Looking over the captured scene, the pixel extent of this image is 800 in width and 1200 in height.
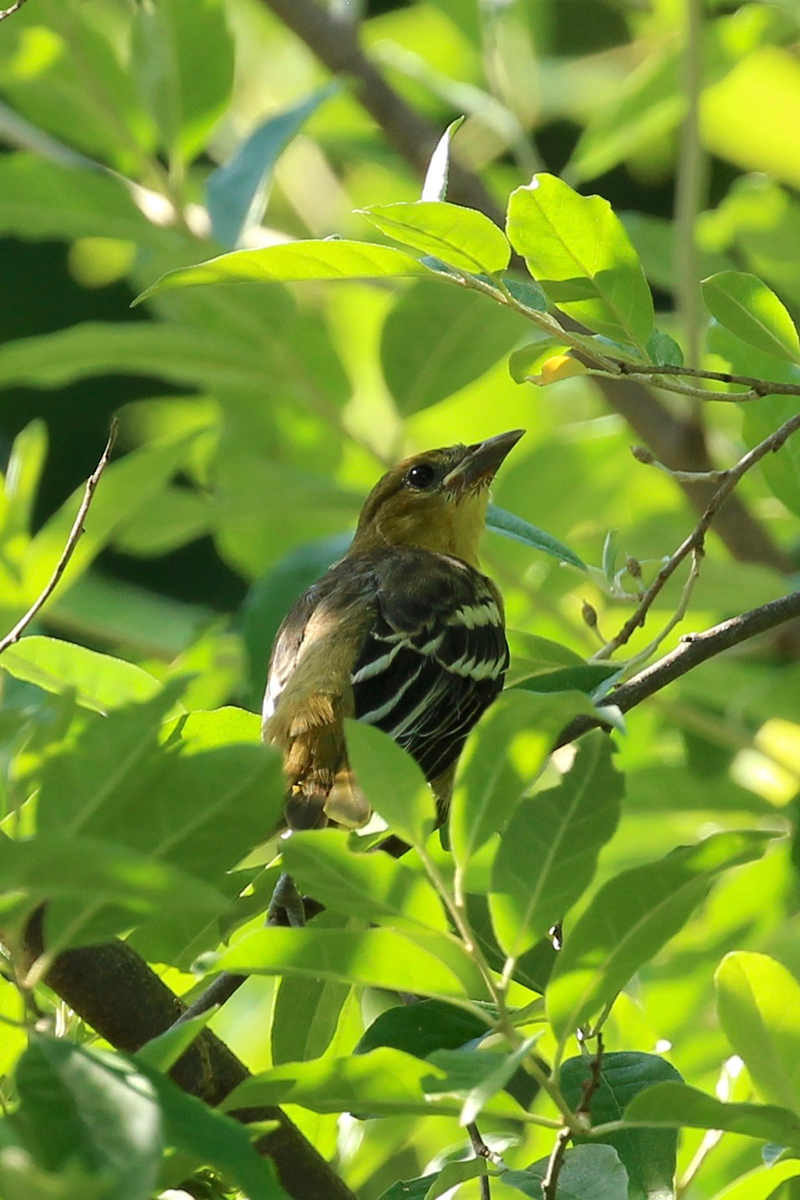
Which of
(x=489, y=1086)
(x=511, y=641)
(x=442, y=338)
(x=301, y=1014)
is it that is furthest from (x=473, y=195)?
(x=489, y=1086)

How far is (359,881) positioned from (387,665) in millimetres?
2184

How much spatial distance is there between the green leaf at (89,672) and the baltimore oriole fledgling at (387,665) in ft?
2.22

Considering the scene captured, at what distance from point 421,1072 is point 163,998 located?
0.44 meters

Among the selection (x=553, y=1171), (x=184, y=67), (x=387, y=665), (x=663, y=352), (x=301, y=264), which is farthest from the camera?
(x=184, y=67)

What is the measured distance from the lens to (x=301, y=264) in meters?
1.90

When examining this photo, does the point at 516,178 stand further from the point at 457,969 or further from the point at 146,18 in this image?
the point at 457,969

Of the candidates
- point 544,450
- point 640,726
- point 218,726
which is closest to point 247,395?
point 544,450

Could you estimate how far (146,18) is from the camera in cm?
381

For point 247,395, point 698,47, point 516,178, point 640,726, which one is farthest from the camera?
point 516,178

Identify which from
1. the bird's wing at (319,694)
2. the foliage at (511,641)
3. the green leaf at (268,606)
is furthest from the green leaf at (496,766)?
the green leaf at (268,606)

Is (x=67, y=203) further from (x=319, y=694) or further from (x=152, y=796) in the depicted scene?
(x=152, y=796)

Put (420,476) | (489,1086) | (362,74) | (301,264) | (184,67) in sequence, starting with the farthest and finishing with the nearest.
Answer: (420,476)
(362,74)
(184,67)
(301,264)
(489,1086)

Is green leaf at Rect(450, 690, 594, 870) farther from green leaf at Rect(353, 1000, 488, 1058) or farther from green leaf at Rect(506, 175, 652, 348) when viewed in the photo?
green leaf at Rect(506, 175, 652, 348)

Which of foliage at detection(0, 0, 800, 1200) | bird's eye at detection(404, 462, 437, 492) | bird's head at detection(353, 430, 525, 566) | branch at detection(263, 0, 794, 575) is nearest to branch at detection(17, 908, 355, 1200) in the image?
foliage at detection(0, 0, 800, 1200)
